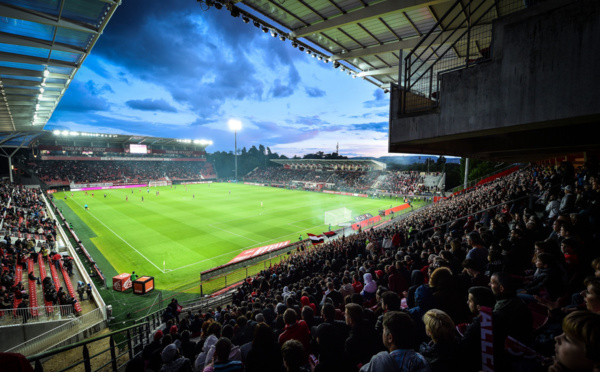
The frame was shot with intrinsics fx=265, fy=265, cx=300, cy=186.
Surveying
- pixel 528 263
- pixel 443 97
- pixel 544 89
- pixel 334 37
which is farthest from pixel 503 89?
pixel 334 37

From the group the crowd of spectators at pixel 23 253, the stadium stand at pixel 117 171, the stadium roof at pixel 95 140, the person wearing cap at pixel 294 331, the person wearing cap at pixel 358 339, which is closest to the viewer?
the person wearing cap at pixel 358 339

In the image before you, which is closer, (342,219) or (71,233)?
(71,233)

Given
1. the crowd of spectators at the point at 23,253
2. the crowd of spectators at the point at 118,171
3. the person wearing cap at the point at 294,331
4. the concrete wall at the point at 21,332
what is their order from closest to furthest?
1. the person wearing cap at the point at 294,331
2. the concrete wall at the point at 21,332
3. the crowd of spectators at the point at 23,253
4. the crowd of spectators at the point at 118,171

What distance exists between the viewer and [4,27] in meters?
8.21

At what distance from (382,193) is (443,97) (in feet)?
158

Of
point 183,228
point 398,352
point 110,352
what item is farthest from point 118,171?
point 398,352

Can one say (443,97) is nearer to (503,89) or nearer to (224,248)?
(503,89)

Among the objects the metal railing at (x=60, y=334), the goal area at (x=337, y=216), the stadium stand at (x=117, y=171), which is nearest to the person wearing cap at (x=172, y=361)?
the metal railing at (x=60, y=334)

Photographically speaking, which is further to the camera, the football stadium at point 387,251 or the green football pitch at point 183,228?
the green football pitch at point 183,228

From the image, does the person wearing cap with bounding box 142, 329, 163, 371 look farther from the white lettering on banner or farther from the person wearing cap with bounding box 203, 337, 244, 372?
the white lettering on banner

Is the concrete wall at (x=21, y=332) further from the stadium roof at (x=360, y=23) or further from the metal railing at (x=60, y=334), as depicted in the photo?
the stadium roof at (x=360, y=23)

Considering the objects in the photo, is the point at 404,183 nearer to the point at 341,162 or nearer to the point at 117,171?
the point at 341,162

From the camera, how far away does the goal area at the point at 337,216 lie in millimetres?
30337

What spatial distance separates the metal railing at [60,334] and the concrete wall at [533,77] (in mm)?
14264
